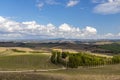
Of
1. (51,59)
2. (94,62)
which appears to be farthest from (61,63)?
(94,62)

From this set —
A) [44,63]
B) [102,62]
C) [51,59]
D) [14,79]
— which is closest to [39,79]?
[14,79]

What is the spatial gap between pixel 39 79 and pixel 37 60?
109610mm

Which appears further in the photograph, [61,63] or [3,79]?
[61,63]

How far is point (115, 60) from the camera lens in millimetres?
169125

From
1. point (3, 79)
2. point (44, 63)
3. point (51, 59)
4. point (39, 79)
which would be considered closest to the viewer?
point (3, 79)

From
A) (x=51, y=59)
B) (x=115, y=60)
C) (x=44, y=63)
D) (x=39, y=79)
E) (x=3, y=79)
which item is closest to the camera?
(x=3, y=79)

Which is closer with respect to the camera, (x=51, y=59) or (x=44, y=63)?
(x=44, y=63)

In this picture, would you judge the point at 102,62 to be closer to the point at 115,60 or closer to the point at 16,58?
the point at 115,60

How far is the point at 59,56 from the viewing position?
16238cm

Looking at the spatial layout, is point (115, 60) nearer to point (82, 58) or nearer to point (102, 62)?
point (102, 62)

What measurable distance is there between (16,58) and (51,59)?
19.3 m

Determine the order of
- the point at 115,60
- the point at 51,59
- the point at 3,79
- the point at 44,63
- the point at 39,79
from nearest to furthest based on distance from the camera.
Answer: the point at 3,79 → the point at 39,79 → the point at 44,63 → the point at 51,59 → the point at 115,60

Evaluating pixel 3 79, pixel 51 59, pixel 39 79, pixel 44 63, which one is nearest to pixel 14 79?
pixel 3 79

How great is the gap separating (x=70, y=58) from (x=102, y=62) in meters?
19.6
